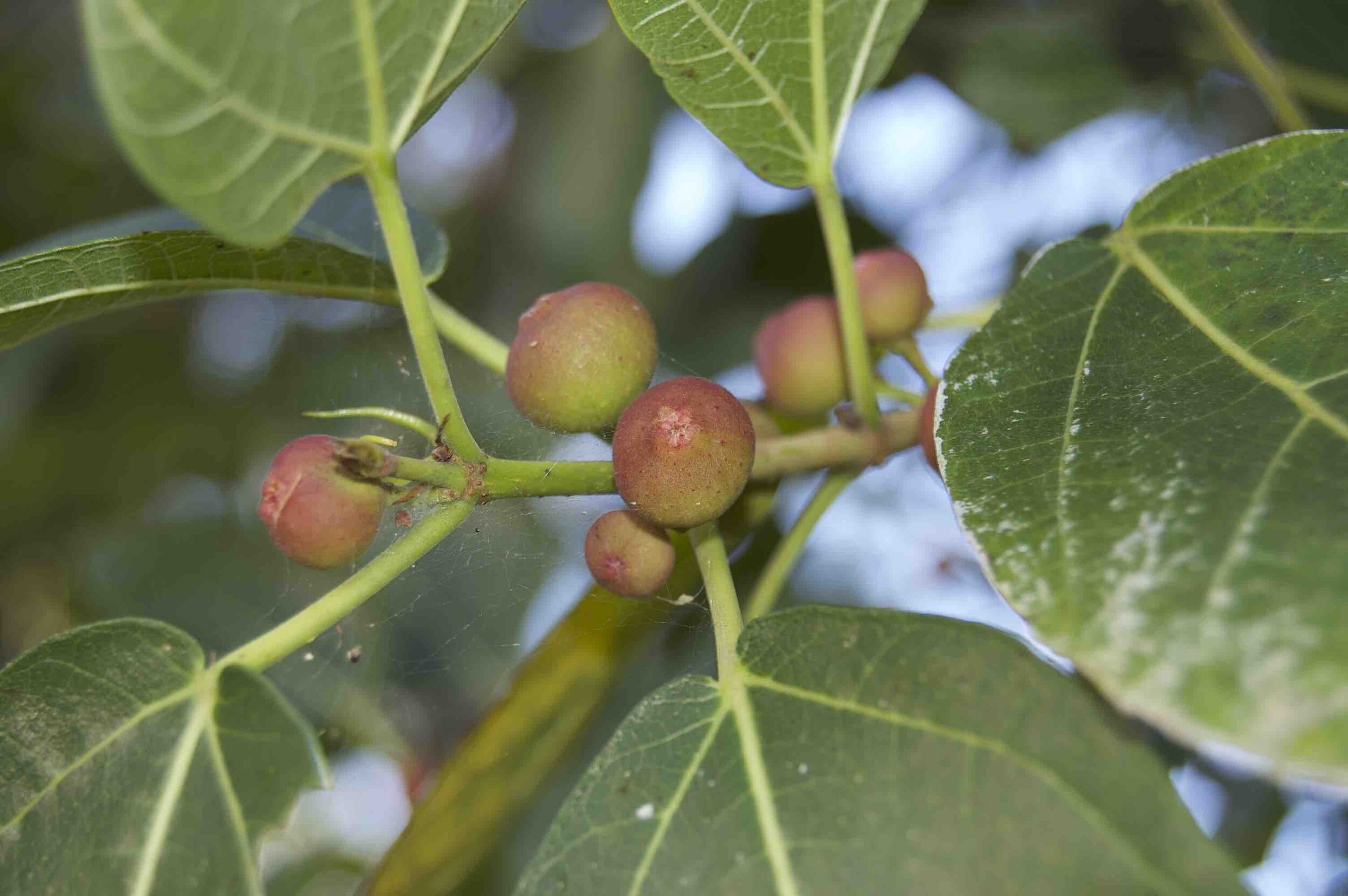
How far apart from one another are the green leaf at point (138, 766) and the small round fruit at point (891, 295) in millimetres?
743

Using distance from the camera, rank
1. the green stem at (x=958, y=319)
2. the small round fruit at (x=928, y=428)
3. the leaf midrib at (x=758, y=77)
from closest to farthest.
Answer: the leaf midrib at (x=758, y=77) < the small round fruit at (x=928, y=428) < the green stem at (x=958, y=319)

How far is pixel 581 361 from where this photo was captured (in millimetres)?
932

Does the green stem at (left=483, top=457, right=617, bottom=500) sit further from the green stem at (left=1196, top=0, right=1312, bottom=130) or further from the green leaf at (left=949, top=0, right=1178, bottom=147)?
the green leaf at (left=949, top=0, right=1178, bottom=147)

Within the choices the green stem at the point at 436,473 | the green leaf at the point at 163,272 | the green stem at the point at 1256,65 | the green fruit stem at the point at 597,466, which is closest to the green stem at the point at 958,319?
the green fruit stem at the point at 597,466

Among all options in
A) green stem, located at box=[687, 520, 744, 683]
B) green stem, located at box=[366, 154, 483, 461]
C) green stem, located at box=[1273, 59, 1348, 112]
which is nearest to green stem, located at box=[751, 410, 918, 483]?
green stem, located at box=[687, 520, 744, 683]

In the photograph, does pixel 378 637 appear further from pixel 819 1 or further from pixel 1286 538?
pixel 1286 538

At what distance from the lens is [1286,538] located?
59cm

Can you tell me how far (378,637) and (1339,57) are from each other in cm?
167

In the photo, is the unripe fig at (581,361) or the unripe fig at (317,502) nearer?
the unripe fig at (317,502)

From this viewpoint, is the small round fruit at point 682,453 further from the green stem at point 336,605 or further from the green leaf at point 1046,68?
the green leaf at point 1046,68

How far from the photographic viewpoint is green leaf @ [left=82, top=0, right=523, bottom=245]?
61 centimetres

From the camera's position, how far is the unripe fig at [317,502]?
83cm

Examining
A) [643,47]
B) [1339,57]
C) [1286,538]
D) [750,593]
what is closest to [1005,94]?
[1339,57]

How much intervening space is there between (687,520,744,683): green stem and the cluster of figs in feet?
0.10
